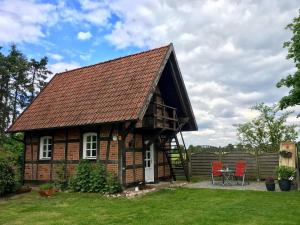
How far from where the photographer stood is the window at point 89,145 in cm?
1316

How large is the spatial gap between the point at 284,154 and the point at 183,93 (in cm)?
508

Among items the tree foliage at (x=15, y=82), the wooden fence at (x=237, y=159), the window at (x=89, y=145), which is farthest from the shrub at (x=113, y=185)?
the tree foliage at (x=15, y=82)

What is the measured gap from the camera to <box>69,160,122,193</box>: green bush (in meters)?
11.9

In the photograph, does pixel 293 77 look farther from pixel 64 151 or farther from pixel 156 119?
pixel 64 151

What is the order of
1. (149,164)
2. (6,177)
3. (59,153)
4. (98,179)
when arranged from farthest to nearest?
(149,164)
(59,153)
(6,177)
(98,179)

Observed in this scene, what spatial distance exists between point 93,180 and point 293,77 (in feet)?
27.9

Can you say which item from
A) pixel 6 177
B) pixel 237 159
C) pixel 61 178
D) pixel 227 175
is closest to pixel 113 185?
pixel 61 178

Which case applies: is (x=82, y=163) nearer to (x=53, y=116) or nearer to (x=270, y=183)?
(x=53, y=116)

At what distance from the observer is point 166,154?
15820 millimetres

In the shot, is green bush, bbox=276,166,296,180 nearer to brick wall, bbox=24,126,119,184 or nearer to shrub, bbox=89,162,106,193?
brick wall, bbox=24,126,119,184

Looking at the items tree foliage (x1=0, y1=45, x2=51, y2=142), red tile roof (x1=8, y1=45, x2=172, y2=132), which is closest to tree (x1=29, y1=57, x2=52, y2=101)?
tree foliage (x1=0, y1=45, x2=51, y2=142)

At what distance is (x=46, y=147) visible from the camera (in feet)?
49.1

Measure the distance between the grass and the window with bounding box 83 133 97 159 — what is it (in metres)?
1.80

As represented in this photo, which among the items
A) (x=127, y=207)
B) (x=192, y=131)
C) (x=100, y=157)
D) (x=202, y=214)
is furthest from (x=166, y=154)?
(x=202, y=214)
